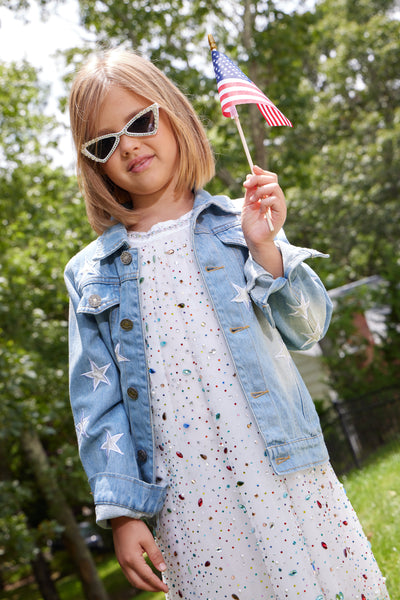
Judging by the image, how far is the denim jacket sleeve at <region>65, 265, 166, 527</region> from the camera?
1.90 m

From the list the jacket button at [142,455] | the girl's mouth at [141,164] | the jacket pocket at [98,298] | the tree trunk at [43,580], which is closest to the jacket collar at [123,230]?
the jacket pocket at [98,298]

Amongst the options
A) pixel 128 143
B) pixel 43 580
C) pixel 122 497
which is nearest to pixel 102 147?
pixel 128 143

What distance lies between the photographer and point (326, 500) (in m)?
1.96

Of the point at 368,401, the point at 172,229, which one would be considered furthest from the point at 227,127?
the point at 172,229

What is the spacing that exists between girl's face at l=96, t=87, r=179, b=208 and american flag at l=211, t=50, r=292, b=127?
0.24 metres

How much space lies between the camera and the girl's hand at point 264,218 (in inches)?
76.9

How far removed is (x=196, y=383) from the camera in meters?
1.99

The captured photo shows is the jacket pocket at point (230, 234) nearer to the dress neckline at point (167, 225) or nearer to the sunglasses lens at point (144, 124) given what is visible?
the dress neckline at point (167, 225)

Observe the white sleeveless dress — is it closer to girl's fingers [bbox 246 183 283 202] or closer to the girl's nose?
girl's fingers [bbox 246 183 283 202]

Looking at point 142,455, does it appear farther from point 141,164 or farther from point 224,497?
point 141,164

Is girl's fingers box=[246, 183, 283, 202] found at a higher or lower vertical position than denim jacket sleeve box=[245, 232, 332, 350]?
higher

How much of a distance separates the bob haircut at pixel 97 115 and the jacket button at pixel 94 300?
12.5 inches

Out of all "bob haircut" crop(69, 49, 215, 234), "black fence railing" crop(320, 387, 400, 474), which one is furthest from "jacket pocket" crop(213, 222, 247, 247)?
"black fence railing" crop(320, 387, 400, 474)

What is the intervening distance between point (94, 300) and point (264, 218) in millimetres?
622
